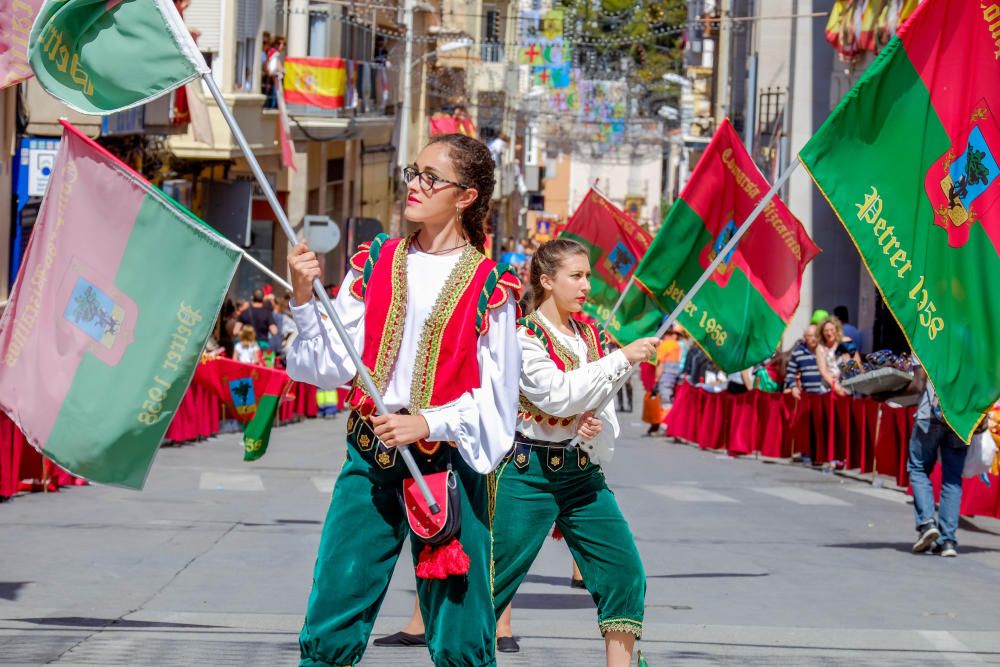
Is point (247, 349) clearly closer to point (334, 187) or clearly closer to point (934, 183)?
point (934, 183)

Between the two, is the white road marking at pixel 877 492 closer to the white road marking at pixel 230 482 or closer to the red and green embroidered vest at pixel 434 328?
the white road marking at pixel 230 482

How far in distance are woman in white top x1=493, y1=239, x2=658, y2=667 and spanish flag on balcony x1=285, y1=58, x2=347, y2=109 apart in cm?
2892

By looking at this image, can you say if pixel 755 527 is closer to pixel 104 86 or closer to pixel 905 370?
pixel 905 370

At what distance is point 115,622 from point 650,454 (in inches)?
582

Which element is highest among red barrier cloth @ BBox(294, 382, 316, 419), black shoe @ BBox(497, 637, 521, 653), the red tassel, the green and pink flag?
the green and pink flag

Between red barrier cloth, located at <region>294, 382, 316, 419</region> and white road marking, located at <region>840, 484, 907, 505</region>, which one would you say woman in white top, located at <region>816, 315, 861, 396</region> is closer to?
white road marking, located at <region>840, 484, 907, 505</region>

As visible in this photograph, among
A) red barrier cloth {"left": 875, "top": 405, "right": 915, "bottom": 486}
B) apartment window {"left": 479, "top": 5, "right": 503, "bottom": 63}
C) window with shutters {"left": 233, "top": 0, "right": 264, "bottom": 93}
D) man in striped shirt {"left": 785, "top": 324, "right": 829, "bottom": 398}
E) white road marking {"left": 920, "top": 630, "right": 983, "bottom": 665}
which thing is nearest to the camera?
white road marking {"left": 920, "top": 630, "right": 983, "bottom": 665}

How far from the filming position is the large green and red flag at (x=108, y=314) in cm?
668

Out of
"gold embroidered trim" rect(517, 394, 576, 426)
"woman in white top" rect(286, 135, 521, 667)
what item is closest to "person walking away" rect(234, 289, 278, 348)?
"gold embroidered trim" rect(517, 394, 576, 426)

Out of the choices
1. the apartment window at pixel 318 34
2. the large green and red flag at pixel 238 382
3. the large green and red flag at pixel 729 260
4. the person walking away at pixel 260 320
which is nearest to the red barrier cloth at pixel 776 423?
the large green and red flag at pixel 238 382

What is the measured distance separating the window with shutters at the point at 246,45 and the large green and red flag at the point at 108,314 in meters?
24.0

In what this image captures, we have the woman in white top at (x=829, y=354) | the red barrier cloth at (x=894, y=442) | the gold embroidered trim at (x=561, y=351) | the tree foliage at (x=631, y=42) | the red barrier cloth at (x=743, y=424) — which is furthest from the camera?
the tree foliage at (x=631, y=42)

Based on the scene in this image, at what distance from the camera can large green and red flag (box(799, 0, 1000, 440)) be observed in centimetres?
734

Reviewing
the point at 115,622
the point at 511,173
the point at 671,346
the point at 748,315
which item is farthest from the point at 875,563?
the point at 511,173
